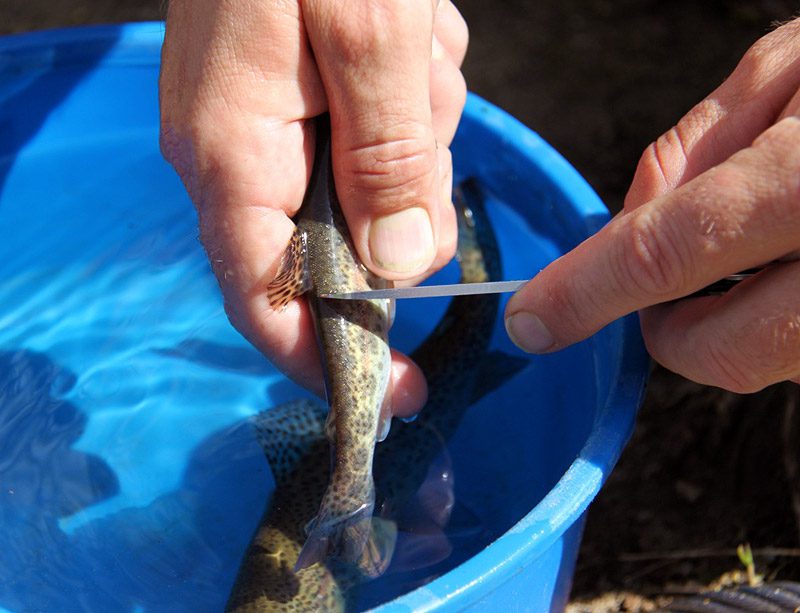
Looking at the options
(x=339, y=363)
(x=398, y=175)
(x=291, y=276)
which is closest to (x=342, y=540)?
(x=339, y=363)

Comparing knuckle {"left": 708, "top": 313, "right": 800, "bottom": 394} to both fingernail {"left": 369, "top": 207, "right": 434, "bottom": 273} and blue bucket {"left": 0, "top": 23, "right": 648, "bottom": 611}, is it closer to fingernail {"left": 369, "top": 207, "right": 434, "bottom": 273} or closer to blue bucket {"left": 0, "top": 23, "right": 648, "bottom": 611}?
blue bucket {"left": 0, "top": 23, "right": 648, "bottom": 611}

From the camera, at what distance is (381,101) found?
1.79 meters

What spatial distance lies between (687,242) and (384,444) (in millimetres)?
1178

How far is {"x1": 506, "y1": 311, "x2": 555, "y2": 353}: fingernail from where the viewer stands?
6.09 ft

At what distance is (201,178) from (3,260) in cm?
136

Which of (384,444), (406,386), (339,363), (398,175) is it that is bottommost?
(384,444)

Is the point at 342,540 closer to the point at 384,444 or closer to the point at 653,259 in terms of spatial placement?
the point at 384,444

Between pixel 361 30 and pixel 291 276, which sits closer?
pixel 361 30

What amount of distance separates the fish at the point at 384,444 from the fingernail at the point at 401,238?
64cm

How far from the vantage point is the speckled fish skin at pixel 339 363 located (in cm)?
205

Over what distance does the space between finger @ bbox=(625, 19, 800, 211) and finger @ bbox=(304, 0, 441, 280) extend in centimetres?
48

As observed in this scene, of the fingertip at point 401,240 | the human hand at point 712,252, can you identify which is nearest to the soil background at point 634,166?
the fingertip at point 401,240

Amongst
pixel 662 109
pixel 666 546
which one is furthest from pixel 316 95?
pixel 662 109

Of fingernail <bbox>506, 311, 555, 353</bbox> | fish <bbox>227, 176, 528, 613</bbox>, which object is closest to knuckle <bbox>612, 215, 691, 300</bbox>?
fingernail <bbox>506, 311, 555, 353</bbox>
